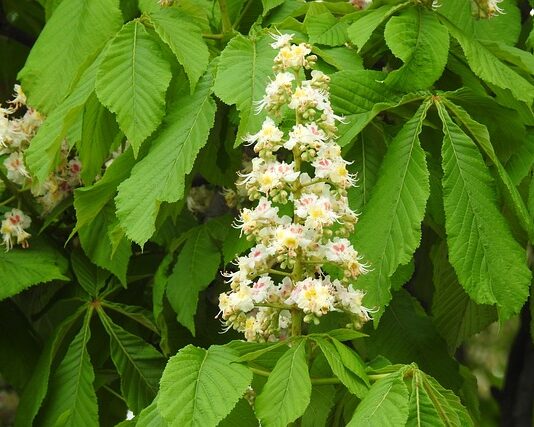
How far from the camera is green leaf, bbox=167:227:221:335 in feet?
8.61

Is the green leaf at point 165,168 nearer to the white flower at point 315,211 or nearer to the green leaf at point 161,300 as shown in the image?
the white flower at point 315,211

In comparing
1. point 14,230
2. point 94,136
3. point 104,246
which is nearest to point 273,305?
point 94,136

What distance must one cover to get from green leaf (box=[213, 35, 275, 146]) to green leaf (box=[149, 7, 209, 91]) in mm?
53

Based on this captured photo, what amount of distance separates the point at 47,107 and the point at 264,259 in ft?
3.10

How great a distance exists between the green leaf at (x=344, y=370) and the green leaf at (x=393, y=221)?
25 centimetres

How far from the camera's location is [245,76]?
217 cm

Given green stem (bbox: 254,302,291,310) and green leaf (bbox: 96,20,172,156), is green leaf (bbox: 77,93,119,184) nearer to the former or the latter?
green leaf (bbox: 96,20,172,156)

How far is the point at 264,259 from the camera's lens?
71.5 inches

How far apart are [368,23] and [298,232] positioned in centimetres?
67

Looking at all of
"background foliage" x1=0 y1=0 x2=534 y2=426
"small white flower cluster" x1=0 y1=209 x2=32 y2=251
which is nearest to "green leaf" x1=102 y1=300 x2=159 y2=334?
"background foliage" x1=0 y1=0 x2=534 y2=426

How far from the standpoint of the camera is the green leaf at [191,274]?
262 cm

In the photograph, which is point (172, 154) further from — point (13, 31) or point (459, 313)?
point (13, 31)

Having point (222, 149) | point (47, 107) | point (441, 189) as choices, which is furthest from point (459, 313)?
point (47, 107)

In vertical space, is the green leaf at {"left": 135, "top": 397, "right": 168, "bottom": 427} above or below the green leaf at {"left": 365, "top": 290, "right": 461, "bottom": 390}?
above
